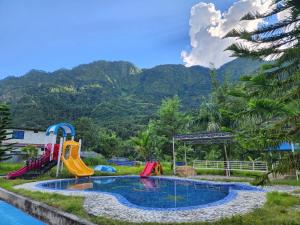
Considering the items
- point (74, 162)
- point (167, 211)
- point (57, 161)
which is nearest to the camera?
point (167, 211)

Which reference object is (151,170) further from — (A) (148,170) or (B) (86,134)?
(B) (86,134)

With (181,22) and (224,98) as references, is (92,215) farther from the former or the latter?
(224,98)

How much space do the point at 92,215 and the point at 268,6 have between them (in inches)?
230

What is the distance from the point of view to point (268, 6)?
475 centimetres

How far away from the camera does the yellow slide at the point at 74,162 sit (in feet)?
55.3

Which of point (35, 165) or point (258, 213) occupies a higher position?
point (35, 165)

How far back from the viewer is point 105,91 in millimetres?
127688

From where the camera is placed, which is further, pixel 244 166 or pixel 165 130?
pixel 165 130

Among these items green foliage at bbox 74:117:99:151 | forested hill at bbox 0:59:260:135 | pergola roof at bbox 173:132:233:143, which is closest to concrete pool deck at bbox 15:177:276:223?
pergola roof at bbox 173:132:233:143

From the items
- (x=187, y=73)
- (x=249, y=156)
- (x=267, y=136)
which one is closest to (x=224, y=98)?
(x=249, y=156)

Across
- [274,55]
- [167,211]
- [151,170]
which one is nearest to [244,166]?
[151,170]

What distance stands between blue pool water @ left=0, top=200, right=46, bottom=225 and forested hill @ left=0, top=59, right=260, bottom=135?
186 feet

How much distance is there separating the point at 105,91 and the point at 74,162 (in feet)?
368

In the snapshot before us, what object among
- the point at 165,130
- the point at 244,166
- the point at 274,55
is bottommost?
the point at 244,166
